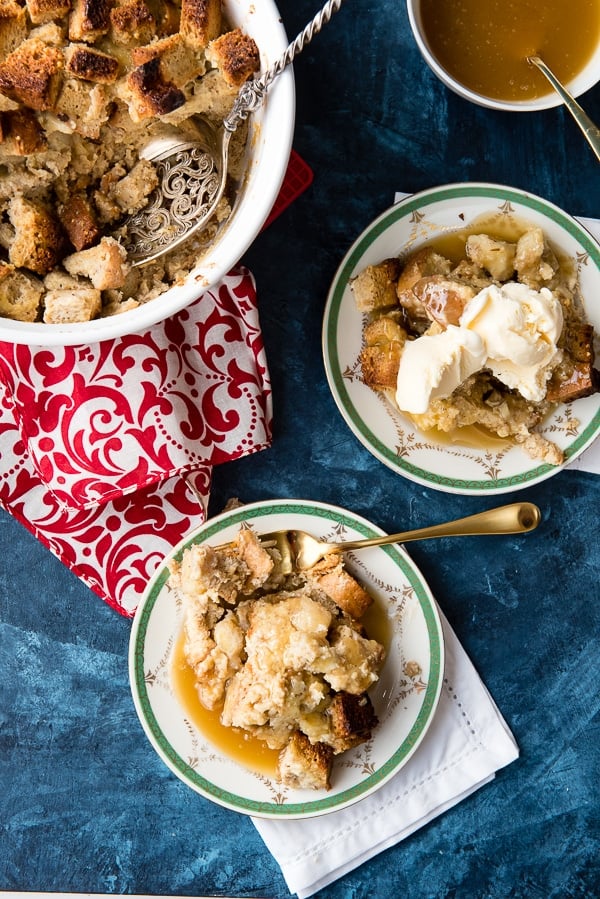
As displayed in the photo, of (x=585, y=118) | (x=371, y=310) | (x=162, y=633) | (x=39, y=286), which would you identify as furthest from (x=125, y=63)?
(x=162, y=633)

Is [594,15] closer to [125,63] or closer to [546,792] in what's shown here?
[125,63]

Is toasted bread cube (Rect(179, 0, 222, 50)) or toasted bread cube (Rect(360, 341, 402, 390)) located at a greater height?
toasted bread cube (Rect(179, 0, 222, 50))

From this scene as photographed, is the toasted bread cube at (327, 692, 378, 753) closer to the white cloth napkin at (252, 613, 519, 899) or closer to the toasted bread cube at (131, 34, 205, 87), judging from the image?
the white cloth napkin at (252, 613, 519, 899)

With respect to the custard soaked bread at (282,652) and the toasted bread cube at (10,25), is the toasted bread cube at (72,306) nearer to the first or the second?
the toasted bread cube at (10,25)

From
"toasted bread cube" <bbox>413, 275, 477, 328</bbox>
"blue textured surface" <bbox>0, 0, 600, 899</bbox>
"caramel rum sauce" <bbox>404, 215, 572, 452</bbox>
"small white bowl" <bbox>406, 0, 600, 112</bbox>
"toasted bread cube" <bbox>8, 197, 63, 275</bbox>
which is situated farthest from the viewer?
"blue textured surface" <bbox>0, 0, 600, 899</bbox>

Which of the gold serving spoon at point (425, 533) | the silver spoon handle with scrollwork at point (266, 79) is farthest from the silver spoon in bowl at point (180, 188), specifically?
the gold serving spoon at point (425, 533)

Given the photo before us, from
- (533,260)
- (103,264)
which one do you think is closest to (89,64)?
(103,264)

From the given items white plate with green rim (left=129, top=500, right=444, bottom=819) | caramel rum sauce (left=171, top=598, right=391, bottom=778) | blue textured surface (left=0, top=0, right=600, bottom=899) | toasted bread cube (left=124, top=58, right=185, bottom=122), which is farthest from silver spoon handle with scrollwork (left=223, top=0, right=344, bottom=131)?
caramel rum sauce (left=171, top=598, right=391, bottom=778)
